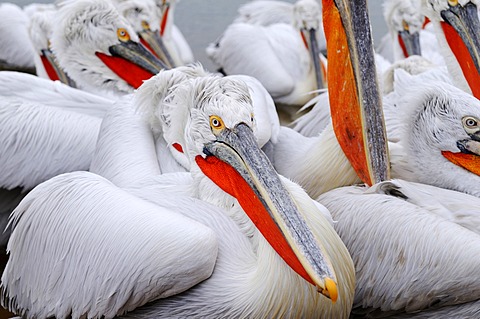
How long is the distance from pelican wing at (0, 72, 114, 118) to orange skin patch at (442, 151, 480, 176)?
4.33ft

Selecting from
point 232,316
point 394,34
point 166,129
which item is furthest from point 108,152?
point 394,34

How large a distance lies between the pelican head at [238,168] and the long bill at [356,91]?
0.48 meters

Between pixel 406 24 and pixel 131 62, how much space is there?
5.78 ft

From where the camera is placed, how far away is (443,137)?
291 centimetres

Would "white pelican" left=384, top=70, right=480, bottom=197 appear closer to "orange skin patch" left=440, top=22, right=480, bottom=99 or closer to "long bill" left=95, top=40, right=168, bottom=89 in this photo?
"orange skin patch" left=440, top=22, right=480, bottom=99

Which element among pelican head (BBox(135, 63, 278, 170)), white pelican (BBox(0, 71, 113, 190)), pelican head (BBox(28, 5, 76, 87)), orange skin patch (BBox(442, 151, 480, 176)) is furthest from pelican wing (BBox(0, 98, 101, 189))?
pelican head (BBox(28, 5, 76, 87))

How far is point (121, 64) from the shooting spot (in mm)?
4250

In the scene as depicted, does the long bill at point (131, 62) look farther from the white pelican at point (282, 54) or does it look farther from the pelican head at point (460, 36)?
the white pelican at point (282, 54)

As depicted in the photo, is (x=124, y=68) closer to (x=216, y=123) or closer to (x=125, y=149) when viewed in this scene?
(x=125, y=149)

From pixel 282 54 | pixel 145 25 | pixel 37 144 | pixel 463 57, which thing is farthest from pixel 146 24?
pixel 463 57

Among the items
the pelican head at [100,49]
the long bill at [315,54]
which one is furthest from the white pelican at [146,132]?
the long bill at [315,54]

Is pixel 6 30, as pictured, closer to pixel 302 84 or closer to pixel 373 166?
pixel 302 84

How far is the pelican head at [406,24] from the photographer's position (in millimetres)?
5250

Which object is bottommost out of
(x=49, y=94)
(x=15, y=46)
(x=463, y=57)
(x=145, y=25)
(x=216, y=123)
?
(x=15, y=46)
